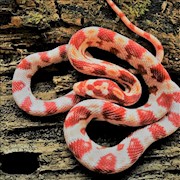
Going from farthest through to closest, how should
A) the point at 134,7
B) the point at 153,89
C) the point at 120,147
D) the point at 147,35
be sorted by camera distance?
the point at 134,7 < the point at 147,35 < the point at 153,89 < the point at 120,147

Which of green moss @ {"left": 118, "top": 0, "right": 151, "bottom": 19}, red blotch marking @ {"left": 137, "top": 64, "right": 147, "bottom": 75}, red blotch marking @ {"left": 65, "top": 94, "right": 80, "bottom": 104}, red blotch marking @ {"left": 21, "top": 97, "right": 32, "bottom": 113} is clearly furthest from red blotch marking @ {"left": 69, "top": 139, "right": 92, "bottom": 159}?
green moss @ {"left": 118, "top": 0, "right": 151, "bottom": 19}

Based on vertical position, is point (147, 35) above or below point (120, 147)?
above

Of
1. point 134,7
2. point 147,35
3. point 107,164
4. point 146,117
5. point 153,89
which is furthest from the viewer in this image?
point 134,7

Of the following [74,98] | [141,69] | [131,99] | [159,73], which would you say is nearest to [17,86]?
[74,98]

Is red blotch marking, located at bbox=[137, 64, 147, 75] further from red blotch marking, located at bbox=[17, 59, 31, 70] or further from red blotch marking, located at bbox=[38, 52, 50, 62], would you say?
red blotch marking, located at bbox=[17, 59, 31, 70]

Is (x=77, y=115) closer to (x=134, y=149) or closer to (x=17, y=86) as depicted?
(x=134, y=149)

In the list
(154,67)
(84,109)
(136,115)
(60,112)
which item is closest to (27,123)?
(60,112)
